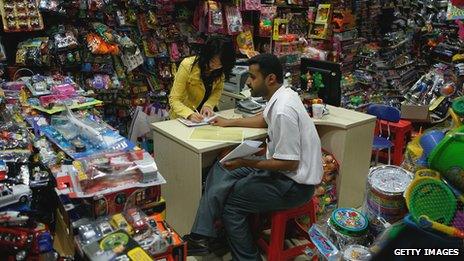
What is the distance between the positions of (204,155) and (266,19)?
240cm

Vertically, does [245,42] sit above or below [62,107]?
above

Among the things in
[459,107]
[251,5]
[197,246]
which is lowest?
[197,246]

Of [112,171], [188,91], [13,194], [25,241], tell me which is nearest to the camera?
[25,241]

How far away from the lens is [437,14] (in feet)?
20.2

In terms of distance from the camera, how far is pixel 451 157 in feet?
5.44

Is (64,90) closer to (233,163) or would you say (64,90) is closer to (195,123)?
(195,123)

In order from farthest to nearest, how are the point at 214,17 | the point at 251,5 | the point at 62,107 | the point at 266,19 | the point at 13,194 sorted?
1. the point at 266,19
2. the point at 251,5
3. the point at 214,17
4. the point at 62,107
5. the point at 13,194

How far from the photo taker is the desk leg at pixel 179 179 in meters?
2.57

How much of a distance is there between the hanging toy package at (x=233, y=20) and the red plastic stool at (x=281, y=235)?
7.37 ft

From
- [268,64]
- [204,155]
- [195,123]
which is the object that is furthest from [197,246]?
[268,64]

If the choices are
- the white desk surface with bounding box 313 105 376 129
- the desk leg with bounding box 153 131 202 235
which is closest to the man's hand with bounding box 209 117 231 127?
the desk leg with bounding box 153 131 202 235

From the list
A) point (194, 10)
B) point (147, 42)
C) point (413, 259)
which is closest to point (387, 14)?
point (194, 10)

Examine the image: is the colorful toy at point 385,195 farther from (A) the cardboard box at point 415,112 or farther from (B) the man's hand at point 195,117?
(A) the cardboard box at point 415,112

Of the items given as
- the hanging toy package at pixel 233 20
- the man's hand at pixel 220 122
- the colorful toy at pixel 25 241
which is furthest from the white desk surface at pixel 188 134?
the hanging toy package at pixel 233 20
